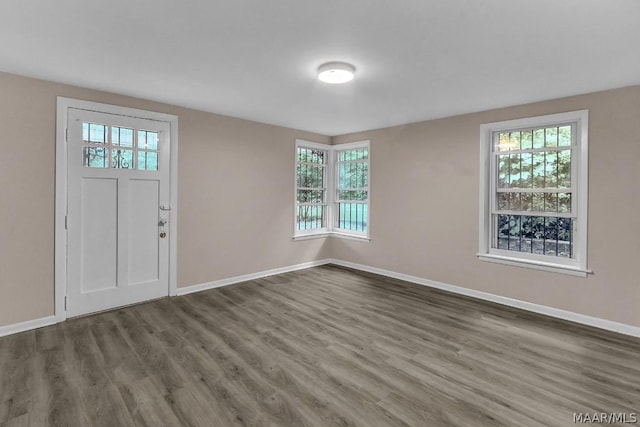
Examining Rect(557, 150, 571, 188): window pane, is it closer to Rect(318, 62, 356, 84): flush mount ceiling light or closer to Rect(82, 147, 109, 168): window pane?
Rect(318, 62, 356, 84): flush mount ceiling light

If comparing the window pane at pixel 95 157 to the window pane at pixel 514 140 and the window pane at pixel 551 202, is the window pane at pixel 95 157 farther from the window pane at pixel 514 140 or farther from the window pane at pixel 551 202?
the window pane at pixel 551 202

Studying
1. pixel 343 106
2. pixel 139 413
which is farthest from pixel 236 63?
pixel 139 413

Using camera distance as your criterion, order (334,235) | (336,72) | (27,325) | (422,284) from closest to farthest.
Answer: (336,72), (27,325), (422,284), (334,235)

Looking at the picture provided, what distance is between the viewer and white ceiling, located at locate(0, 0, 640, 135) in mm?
1988

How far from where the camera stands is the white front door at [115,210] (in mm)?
3463

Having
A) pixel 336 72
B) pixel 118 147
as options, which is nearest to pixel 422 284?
pixel 336 72

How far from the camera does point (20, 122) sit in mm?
3102

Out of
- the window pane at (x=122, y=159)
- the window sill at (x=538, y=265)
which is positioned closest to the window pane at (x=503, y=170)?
the window sill at (x=538, y=265)

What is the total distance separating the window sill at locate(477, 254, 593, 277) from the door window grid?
4.39 meters

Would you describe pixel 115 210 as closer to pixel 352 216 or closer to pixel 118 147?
pixel 118 147

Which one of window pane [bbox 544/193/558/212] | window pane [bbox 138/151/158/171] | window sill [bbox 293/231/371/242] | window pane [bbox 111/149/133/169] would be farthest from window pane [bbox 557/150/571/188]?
window pane [bbox 111/149/133/169]

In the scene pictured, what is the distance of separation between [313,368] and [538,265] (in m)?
2.93

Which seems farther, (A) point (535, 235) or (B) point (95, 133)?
(A) point (535, 235)

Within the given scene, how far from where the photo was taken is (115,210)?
3.72 m
